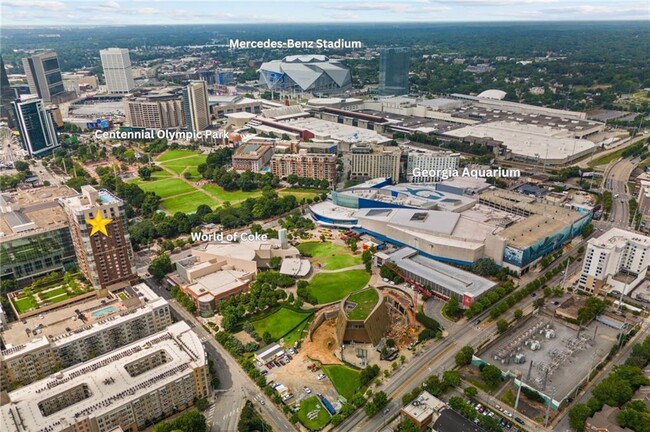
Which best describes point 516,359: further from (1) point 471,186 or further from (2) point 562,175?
(2) point 562,175

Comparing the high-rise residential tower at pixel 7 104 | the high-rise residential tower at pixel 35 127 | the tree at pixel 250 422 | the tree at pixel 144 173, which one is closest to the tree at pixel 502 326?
the tree at pixel 250 422

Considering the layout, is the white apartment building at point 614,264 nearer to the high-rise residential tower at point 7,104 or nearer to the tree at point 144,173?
the tree at point 144,173

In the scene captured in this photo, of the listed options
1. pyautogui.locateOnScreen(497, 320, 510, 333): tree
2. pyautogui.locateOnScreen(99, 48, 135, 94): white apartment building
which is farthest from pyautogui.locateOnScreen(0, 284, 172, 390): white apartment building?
pyautogui.locateOnScreen(99, 48, 135, 94): white apartment building

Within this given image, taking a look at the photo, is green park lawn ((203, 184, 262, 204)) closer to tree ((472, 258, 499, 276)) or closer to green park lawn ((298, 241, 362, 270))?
green park lawn ((298, 241, 362, 270))

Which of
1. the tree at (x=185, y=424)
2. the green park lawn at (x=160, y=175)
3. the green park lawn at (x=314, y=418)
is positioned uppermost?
the tree at (x=185, y=424)

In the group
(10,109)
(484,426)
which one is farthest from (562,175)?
(10,109)
